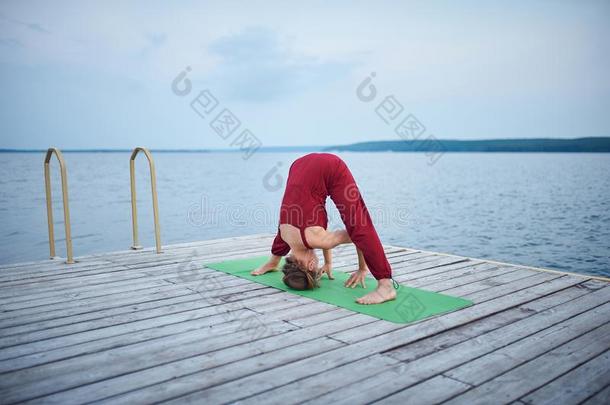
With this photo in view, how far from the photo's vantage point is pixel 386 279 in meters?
3.15

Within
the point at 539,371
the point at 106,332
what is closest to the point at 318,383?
the point at 539,371

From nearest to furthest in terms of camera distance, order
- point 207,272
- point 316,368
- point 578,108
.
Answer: point 316,368
point 207,272
point 578,108

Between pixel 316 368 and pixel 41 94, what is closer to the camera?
pixel 316 368

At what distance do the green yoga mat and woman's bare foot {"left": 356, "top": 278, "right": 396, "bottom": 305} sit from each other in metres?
0.03

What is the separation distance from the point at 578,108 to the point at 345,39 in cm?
1570

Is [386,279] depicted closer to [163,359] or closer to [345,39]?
[163,359]

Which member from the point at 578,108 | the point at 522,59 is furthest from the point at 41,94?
the point at 578,108

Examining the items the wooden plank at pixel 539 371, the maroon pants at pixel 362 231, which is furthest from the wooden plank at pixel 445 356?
the maroon pants at pixel 362 231

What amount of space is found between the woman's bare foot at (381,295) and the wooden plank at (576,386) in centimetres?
123

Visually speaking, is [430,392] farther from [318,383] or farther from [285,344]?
[285,344]

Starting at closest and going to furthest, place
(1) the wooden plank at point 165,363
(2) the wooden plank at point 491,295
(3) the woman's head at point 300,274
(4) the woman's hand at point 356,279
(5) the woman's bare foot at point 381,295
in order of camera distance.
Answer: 1. (1) the wooden plank at point 165,363
2. (2) the wooden plank at point 491,295
3. (5) the woman's bare foot at point 381,295
4. (3) the woman's head at point 300,274
5. (4) the woman's hand at point 356,279

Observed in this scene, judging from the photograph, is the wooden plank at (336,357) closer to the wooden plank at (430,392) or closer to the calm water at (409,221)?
the wooden plank at (430,392)

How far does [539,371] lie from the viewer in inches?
80.4

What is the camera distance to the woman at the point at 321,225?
3.13 m
